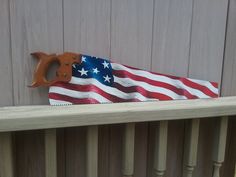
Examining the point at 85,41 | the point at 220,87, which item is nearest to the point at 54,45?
the point at 85,41

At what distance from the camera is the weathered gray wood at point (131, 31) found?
2.53ft

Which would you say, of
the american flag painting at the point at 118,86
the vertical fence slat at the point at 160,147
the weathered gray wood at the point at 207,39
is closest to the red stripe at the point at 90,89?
the american flag painting at the point at 118,86

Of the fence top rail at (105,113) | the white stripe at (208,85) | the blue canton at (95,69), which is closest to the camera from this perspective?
the fence top rail at (105,113)

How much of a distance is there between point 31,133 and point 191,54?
506 mm

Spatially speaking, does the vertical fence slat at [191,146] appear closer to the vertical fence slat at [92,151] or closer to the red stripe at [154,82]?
the red stripe at [154,82]

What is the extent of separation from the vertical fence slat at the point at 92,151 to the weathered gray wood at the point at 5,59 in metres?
0.22

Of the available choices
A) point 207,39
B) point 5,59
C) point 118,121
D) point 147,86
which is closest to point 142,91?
point 147,86

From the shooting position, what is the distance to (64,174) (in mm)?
827

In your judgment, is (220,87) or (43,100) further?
(220,87)

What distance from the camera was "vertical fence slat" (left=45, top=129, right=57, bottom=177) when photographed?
715mm

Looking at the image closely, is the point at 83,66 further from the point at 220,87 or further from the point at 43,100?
the point at 220,87

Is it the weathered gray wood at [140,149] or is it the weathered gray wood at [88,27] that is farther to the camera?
the weathered gray wood at [140,149]

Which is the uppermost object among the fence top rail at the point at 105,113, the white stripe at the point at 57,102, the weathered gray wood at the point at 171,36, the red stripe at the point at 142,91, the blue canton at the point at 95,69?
the weathered gray wood at the point at 171,36

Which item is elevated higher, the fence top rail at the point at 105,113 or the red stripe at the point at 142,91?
the red stripe at the point at 142,91
